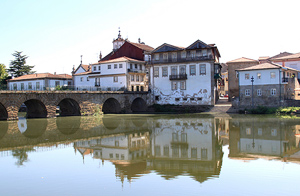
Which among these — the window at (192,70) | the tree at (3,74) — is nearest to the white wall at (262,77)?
the window at (192,70)

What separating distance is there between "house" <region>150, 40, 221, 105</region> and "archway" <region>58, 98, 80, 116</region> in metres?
14.8

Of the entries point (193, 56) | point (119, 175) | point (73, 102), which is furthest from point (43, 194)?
point (193, 56)

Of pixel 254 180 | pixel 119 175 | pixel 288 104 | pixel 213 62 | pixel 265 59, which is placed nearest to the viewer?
pixel 254 180

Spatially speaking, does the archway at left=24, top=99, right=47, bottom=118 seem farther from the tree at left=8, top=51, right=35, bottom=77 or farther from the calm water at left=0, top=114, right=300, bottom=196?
the tree at left=8, top=51, right=35, bottom=77

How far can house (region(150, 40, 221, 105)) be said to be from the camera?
154 ft

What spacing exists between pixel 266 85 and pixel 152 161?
32108 mm

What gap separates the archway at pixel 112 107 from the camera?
46584 mm

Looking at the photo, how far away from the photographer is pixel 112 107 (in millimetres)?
47531

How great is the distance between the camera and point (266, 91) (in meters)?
42.2

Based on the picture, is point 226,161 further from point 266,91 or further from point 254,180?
point 266,91

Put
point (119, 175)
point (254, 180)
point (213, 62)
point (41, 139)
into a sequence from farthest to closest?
1. point (213, 62)
2. point (41, 139)
3. point (119, 175)
4. point (254, 180)

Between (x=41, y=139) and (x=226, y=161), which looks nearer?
(x=226, y=161)

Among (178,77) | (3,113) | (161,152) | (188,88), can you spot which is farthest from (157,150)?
(178,77)

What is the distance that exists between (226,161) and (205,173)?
7.80 feet
